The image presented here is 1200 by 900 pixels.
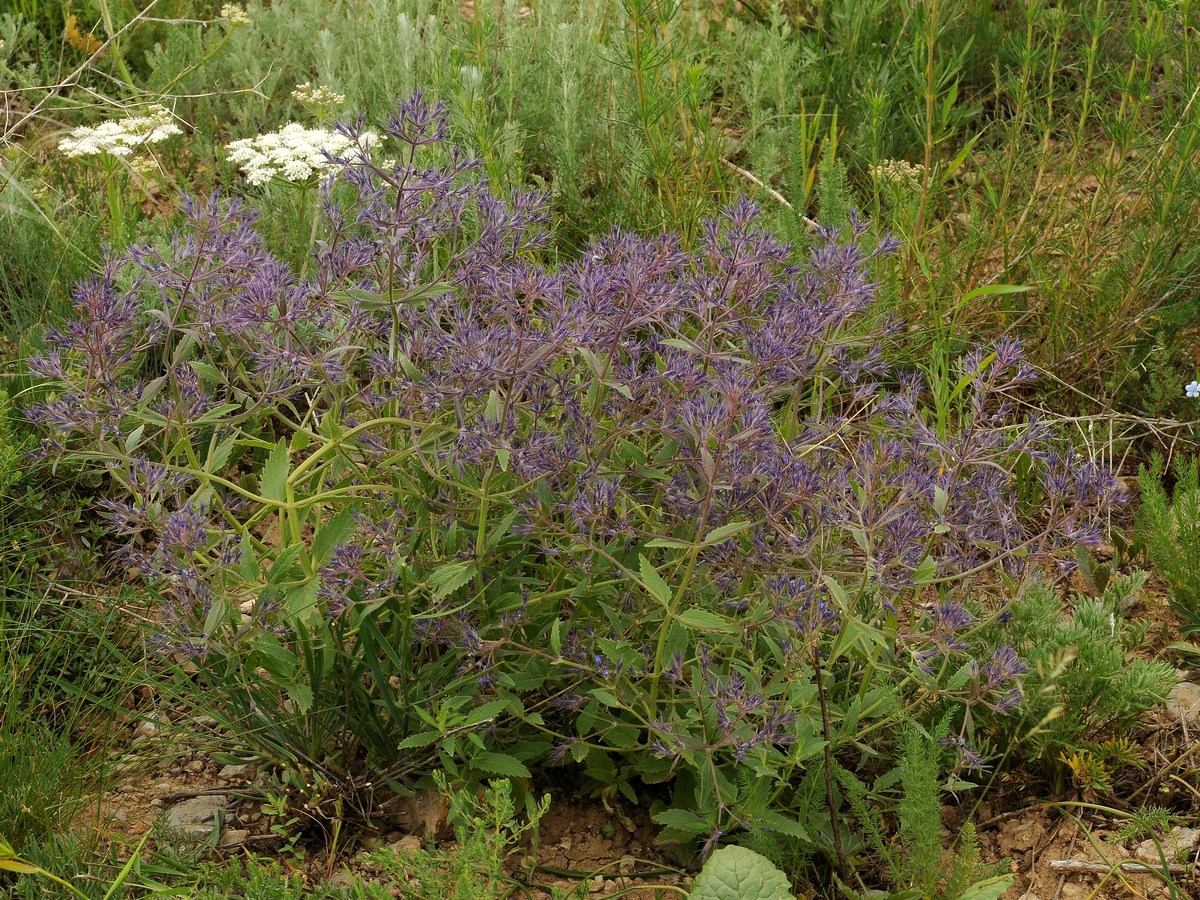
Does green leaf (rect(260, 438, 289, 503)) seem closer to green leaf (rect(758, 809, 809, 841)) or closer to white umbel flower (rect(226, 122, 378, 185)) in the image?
green leaf (rect(758, 809, 809, 841))

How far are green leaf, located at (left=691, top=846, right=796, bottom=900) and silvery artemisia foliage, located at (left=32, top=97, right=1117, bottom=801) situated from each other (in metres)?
0.20

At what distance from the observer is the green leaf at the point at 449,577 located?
2.13 m

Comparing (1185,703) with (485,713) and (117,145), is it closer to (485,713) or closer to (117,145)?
(485,713)

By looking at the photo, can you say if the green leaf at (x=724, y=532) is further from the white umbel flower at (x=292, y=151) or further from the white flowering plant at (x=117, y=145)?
the white flowering plant at (x=117, y=145)

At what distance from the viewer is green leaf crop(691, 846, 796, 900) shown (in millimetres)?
2111

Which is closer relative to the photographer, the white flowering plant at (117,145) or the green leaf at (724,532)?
the green leaf at (724,532)

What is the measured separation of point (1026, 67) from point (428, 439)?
230 cm

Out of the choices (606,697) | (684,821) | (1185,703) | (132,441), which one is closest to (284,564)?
(132,441)

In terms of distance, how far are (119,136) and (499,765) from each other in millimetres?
2594

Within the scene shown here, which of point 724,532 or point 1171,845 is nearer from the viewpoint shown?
point 724,532

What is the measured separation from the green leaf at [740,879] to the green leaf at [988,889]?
34 cm

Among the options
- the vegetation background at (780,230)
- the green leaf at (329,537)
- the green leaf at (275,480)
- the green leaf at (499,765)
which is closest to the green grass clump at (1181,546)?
the vegetation background at (780,230)

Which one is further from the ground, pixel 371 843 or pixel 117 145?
pixel 117 145

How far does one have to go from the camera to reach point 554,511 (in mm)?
2225
